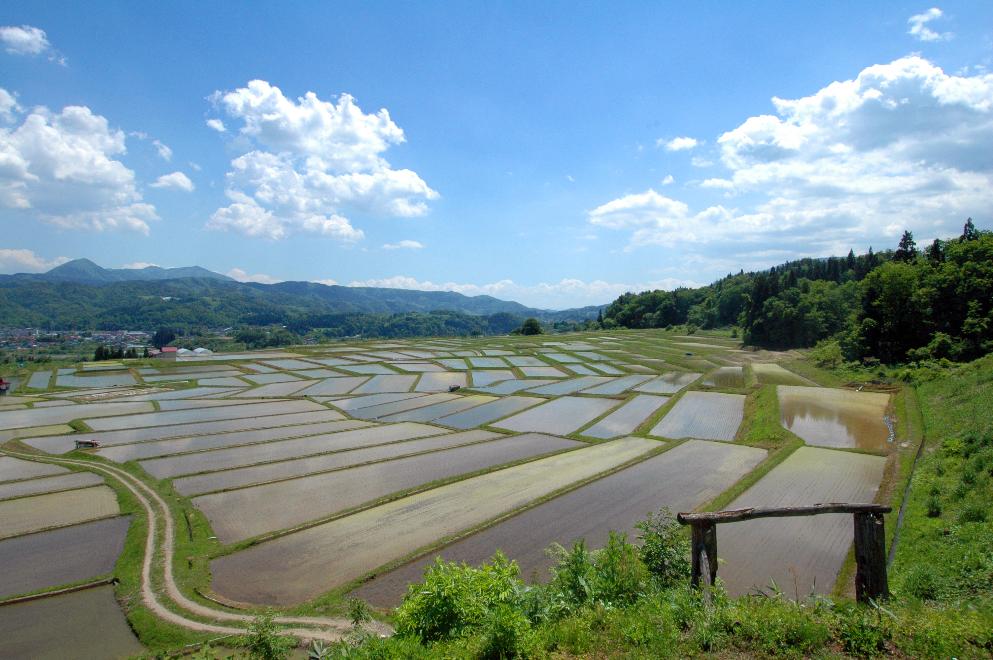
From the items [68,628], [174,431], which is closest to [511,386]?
[174,431]

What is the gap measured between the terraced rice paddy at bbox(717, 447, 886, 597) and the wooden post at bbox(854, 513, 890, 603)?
895 mm

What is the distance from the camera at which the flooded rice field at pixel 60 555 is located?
12844mm

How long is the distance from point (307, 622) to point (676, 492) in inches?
509

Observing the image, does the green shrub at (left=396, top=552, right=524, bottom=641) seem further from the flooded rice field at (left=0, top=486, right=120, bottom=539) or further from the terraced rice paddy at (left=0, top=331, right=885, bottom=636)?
the flooded rice field at (left=0, top=486, right=120, bottom=539)

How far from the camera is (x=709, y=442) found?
82.7 feet

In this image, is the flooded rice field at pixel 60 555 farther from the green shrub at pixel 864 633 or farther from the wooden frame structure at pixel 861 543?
the green shrub at pixel 864 633

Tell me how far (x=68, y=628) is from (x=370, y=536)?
699 centimetres

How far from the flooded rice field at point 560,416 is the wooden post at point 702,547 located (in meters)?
21.3

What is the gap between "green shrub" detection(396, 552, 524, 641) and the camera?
22.6 ft

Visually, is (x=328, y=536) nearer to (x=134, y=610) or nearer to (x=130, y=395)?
(x=134, y=610)

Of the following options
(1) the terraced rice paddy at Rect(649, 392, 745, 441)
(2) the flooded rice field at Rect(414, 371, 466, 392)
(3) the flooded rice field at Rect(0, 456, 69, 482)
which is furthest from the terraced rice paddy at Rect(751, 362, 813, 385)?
(3) the flooded rice field at Rect(0, 456, 69, 482)

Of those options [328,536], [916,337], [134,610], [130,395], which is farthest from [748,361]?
[130,395]

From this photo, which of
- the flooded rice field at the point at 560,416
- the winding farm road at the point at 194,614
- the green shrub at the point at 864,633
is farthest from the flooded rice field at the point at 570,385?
the green shrub at the point at 864,633

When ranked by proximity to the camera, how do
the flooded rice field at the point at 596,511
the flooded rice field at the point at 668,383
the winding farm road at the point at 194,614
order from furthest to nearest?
the flooded rice field at the point at 668,383
the flooded rice field at the point at 596,511
the winding farm road at the point at 194,614
